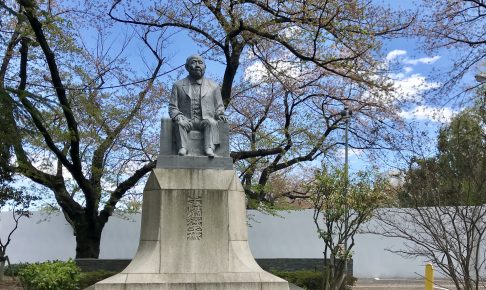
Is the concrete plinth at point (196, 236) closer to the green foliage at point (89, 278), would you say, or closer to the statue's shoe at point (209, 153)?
the statue's shoe at point (209, 153)

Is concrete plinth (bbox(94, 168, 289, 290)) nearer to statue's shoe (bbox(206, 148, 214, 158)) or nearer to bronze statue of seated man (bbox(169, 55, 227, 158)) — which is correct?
statue's shoe (bbox(206, 148, 214, 158))

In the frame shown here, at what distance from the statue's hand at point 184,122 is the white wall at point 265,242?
1175 cm

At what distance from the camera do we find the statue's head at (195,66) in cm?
877

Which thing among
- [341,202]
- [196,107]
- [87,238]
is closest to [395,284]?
[341,202]

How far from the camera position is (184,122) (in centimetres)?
837

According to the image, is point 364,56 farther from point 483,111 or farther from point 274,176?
point 274,176

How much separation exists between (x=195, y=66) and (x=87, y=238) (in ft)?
28.4

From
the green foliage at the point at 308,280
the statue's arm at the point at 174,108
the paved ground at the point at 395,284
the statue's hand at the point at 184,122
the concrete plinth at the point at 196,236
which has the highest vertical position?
the statue's arm at the point at 174,108

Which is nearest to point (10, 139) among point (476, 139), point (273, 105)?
point (476, 139)

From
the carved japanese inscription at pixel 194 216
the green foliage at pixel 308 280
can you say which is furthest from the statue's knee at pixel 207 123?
the green foliage at pixel 308 280

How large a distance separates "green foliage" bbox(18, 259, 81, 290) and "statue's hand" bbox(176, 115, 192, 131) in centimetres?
449

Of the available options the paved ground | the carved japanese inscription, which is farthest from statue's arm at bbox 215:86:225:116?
the paved ground

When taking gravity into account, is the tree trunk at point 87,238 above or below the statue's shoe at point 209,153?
below

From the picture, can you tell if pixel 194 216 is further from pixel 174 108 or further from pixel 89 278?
pixel 89 278
